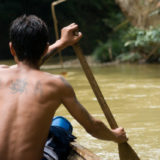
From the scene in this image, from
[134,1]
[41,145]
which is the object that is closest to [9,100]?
[41,145]

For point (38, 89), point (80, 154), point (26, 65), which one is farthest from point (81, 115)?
point (80, 154)

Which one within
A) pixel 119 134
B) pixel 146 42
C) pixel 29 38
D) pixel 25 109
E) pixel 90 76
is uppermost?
pixel 29 38

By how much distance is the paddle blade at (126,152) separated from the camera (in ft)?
9.74

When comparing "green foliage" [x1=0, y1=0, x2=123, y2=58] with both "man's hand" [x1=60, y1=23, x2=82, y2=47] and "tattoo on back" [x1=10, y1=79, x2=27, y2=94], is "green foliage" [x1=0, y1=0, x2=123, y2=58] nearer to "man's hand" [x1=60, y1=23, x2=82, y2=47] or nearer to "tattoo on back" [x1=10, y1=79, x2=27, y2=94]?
"man's hand" [x1=60, y1=23, x2=82, y2=47]

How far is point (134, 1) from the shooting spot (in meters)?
10.2

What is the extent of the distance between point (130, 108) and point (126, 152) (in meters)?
2.09

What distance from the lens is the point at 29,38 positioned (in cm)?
205

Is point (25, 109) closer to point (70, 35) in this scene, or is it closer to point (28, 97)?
point (28, 97)

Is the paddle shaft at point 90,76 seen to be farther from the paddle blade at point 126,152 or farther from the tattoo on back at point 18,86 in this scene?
the tattoo on back at point 18,86

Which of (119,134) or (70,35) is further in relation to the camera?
(70,35)

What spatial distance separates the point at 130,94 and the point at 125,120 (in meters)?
1.59

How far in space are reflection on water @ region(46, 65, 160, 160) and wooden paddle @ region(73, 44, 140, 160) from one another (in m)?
0.29

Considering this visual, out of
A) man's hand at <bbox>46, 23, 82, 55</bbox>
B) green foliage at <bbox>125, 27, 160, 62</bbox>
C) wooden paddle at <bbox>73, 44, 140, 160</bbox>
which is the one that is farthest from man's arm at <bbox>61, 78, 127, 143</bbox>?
green foliage at <bbox>125, 27, 160, 62</bbox>

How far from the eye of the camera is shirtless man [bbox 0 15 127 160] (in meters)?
2.00
